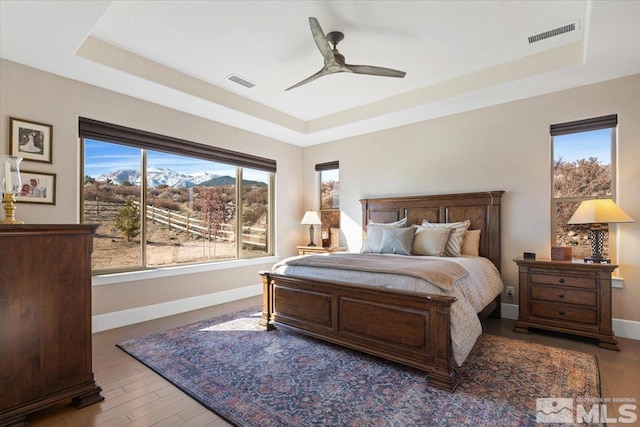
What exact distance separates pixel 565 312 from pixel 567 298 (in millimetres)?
138

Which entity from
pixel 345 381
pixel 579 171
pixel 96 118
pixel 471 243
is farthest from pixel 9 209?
pixel 579 171

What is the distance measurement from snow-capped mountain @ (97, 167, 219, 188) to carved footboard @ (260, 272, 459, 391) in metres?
1.97

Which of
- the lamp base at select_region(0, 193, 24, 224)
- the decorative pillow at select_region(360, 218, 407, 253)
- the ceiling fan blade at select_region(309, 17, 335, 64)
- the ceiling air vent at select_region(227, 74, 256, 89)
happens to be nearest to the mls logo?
the decorative pillow at select_region(360, 218, 407, 253)

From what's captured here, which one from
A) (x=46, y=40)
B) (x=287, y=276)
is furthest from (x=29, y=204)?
(x=287, y=276)

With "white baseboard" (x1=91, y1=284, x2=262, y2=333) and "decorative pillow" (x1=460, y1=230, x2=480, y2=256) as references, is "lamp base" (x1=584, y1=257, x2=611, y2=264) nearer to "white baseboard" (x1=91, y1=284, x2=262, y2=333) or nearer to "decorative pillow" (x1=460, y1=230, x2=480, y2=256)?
"decorative pillow" (x1=460, y1=230, x2=480, y2=256)

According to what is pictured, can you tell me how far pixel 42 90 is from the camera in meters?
3.14

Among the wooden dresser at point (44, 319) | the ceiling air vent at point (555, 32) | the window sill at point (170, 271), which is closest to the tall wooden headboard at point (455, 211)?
the ceiling air vent at point (555, 32)

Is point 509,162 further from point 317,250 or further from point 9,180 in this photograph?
point 9,180

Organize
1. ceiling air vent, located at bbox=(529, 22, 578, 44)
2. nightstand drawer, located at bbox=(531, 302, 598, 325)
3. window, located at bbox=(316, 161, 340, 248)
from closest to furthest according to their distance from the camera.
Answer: ceiling air vent, located at bbox=(529, 22, 578, 44) → nightstand drawer, located at bbox=(531, 302, 598, 325) → window, located at bbox=(316, 161, 340, 248)

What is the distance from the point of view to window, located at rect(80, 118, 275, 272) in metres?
3.65

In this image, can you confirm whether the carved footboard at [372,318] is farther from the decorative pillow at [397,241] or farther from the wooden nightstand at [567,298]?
the wooden nightstand at [567,298]

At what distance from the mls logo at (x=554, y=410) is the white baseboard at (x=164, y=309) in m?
3.62

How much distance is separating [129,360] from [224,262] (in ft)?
7.00

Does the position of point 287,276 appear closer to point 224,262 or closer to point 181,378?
point 181,378
